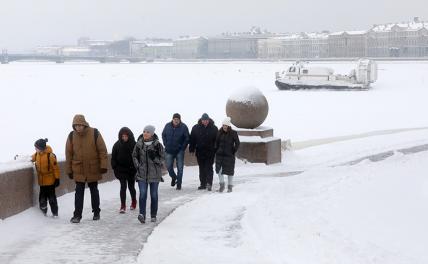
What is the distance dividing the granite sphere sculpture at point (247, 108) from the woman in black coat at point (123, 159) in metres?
5.73

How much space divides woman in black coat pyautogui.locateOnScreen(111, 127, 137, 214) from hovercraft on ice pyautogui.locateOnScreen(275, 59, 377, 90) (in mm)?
44460

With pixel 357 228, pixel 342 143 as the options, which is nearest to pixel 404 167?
pixel 342 143

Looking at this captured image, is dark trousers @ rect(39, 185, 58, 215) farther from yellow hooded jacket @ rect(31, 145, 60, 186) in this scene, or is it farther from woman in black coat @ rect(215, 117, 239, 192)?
woman in black coat @ rect(215, 117, 239, 192)

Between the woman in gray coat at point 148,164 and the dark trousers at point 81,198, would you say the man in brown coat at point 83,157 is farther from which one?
the woman in gray coat at point 148,164

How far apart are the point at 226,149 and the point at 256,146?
3.64 meters

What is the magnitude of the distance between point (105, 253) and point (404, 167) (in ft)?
30.7

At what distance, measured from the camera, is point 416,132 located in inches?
878

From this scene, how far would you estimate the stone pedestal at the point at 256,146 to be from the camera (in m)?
14.9

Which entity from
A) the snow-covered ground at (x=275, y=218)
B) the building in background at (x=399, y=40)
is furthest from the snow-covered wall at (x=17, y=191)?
the building in background at (x=399, y=40)

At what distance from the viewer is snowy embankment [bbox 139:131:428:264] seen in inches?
293

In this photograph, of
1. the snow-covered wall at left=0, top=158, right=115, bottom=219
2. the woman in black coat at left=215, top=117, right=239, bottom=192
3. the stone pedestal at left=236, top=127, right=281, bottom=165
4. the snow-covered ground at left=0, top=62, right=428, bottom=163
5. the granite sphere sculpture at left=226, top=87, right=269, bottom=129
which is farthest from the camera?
the snow-covered ground at left=0, top=62, right=428, bottom=163

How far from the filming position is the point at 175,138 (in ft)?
39.0

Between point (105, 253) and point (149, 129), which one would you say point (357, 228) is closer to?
point (149, 129)

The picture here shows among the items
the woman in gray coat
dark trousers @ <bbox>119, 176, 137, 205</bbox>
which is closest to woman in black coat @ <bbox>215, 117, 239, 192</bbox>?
dark trousers @ <bbox>119, 176, 137, 205</bbox>
